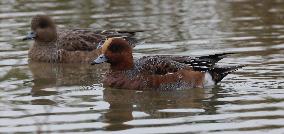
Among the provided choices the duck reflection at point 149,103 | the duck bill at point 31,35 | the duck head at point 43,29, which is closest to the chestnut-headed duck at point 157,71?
the duck reflection at point 149,103

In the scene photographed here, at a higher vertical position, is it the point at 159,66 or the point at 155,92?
the point at 159,66

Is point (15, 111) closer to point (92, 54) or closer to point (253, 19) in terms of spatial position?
point (92, 54)

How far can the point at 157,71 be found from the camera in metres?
11.1

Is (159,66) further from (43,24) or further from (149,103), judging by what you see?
(43,24)

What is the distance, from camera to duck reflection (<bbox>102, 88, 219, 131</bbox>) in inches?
369

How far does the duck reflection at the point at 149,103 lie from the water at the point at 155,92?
0.04 feet

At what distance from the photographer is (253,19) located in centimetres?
1619

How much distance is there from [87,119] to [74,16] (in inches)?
329

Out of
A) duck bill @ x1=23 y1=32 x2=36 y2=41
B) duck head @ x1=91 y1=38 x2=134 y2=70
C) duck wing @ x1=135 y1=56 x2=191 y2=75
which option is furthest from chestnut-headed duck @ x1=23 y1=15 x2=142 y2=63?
duck wing @ x1=135 y1=56 x2=191 y2=75

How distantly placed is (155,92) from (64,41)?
3.77 m

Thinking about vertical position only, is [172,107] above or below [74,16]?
below

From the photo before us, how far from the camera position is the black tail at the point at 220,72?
11.2 m

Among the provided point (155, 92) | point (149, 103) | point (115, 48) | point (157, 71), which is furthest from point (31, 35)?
point (149, 103)

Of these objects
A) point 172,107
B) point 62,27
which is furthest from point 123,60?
point 62,27
